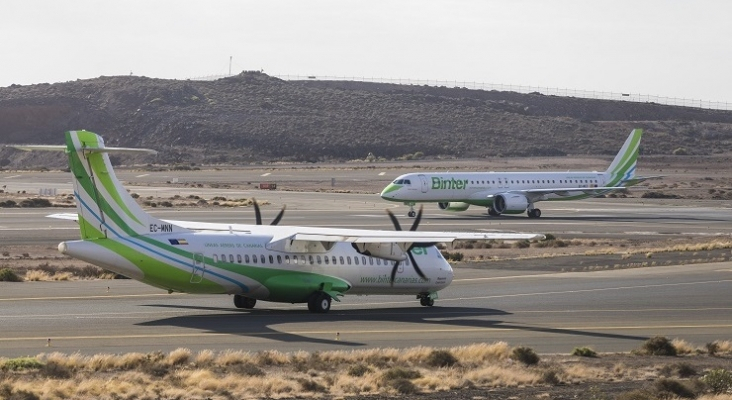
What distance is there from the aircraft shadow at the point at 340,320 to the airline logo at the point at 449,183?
4292 cm

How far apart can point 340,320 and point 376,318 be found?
144 centimetres

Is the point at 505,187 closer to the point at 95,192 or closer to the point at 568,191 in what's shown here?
the point at 568,191

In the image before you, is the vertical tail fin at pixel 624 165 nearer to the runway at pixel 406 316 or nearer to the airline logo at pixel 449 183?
the airline logo at pixel 449 183

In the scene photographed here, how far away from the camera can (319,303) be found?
119ft

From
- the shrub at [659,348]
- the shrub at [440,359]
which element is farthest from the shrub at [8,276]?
the shrub at [659,348]

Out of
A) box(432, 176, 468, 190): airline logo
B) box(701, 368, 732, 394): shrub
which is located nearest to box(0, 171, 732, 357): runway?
box(701, 368, 732, 394): shrub

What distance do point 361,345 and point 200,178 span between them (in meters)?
111

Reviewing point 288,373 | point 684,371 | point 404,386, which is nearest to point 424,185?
point 684,371

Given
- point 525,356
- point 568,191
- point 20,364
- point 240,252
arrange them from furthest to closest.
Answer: point 568,191
point 240,252
point 525,356
point 20,364

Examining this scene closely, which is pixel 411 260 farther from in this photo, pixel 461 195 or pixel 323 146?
pixel 323 146

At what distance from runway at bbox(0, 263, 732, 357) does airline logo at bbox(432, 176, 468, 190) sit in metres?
34.2

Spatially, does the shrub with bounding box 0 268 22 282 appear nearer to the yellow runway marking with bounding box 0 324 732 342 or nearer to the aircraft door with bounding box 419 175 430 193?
the yellow runway marking with bounding box 0 324 732 342

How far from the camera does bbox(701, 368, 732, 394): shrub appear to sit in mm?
24016

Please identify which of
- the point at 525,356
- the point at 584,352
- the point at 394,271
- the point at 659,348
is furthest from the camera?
the point at 394,271
